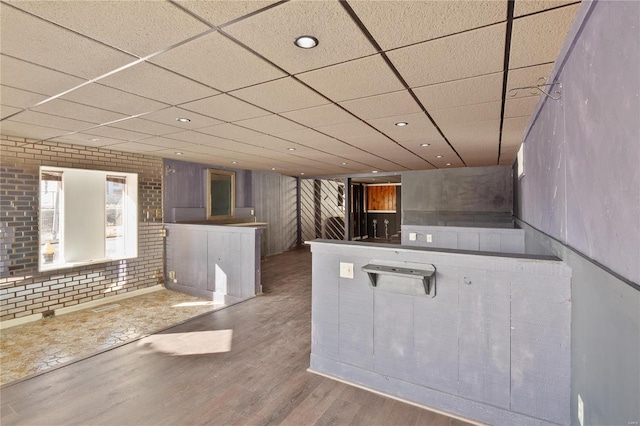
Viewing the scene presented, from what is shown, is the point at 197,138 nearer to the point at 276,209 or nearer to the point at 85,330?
the point at 85,330

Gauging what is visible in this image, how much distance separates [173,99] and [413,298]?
2626 mm

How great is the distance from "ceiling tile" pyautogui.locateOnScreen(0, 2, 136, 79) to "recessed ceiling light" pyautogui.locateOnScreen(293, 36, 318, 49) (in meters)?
1.09

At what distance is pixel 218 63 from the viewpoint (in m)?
2.10

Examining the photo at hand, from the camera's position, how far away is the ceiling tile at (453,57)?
5.79 ft

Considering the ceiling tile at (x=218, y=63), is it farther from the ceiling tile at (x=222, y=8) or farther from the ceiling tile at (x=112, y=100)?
the ceiling tile at (x=112, y=100)

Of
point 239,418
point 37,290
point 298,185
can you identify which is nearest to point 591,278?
point 239,418

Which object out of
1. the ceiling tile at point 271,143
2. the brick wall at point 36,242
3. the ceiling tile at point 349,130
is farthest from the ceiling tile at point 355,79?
the brick wall at point 36,242

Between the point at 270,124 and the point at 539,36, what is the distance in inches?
104

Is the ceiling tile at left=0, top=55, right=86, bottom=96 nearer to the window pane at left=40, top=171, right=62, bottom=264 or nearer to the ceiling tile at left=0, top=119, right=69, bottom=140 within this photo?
the ceiling tile at left=0, top=119, right=69, bottom=140

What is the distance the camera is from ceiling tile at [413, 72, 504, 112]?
239 centimetres

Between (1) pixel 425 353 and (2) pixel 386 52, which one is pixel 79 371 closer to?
(1) pixel 425 353

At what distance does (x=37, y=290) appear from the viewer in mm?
4445

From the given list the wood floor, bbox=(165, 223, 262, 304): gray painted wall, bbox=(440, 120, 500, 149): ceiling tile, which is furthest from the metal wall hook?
bbox=(165, 223, 262, 304): gray painted wall

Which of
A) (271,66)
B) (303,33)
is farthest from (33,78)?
(303,33)
